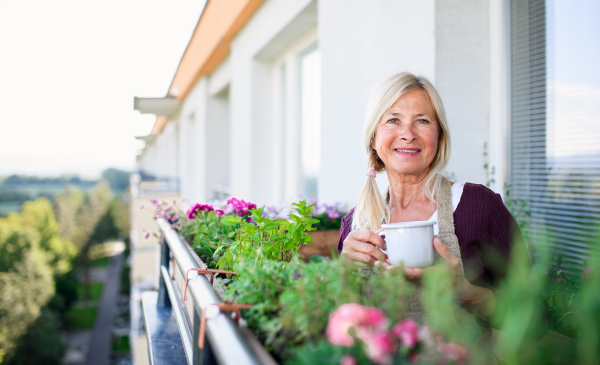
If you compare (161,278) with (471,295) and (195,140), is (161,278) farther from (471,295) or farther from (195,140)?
(195,140)

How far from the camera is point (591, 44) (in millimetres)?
1834

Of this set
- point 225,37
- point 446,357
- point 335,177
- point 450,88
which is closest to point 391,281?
point 446,357

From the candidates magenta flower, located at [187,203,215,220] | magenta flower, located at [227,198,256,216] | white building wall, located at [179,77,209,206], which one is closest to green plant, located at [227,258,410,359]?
magenta flower, located at [227,198,256,216]

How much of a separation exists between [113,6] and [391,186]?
13245mm

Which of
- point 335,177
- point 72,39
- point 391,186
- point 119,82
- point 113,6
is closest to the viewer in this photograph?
point 391,186

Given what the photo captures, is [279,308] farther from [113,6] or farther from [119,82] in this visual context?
[119,82]

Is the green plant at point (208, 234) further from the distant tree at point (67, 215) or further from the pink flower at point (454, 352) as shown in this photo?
the distant tree at point (67, 215)

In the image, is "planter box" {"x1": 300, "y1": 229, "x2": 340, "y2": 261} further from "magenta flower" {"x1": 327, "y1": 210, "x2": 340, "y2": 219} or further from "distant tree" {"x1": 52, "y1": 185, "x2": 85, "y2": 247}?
"distant tree" {"x1": 52, "y1": 185, "x2": 85, "y2": 247}

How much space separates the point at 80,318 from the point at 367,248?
39.7m

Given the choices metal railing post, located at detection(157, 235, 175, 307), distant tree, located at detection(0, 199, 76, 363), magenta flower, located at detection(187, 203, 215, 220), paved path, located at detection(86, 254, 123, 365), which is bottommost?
paved path, located at detection(86, 254, 123, 365)

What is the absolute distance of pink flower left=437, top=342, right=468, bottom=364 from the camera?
1.77ft

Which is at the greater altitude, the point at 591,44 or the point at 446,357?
the point at 591,44

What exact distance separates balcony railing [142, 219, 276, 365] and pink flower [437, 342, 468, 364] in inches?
10.3

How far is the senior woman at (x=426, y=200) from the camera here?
46.9 inches
